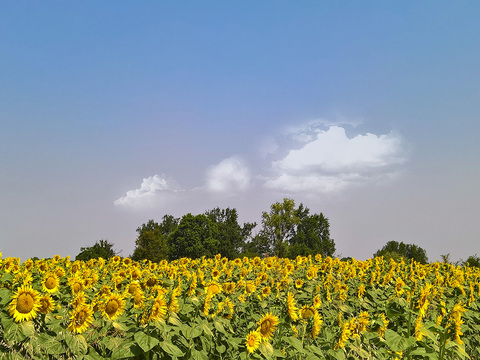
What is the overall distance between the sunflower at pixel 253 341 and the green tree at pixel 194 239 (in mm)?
57804

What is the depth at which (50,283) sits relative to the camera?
19.1ft

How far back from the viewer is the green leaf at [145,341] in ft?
12.0

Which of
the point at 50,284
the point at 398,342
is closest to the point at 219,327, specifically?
the point at 398,342

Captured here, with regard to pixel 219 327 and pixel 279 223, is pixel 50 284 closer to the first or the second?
pixel 219 327

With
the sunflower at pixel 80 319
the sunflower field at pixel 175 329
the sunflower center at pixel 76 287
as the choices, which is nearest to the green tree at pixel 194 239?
the sunflower center at pixel 76 287

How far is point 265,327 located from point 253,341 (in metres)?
0.21

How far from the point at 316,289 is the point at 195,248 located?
5547 centimetres

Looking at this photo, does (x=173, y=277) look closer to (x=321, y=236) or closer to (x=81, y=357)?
(x=81, y=357)

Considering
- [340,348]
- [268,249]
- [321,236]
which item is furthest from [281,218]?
[340,348]

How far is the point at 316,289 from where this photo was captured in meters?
8.55

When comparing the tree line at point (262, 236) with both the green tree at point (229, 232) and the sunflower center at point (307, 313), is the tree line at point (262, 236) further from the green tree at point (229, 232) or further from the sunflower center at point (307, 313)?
the sunflower center at point (307, 313)

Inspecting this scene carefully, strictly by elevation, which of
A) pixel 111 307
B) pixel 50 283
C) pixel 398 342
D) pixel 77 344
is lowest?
pixel 77 344

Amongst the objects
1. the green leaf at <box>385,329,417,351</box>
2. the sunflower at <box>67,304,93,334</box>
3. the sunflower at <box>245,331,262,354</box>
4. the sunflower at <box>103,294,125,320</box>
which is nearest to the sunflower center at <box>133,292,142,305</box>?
the sunflower at <box>103,294,125,320</box>

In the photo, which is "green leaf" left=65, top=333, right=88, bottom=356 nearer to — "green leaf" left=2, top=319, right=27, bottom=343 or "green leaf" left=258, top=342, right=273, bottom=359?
"green leaf" left=2, top=319, right=27, bottom=343
